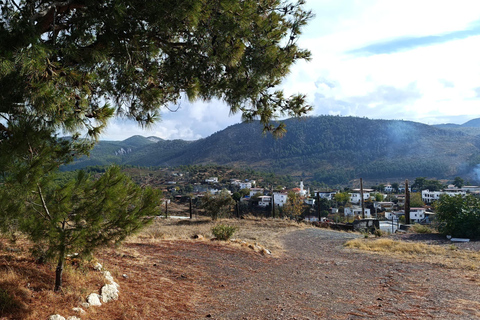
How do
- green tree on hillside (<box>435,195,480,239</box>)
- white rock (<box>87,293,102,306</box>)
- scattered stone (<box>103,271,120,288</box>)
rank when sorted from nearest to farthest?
white rock (<box>87,293,102,306</box>) → scattered stone (<box>103,271,120,288</box>) → green tree on hillside (<box>435,195,480,239</box>)

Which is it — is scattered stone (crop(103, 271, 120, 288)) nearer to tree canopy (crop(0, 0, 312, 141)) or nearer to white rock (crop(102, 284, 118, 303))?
white rock (crop(102, 284, 118, 303))

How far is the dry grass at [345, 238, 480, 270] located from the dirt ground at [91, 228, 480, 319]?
2.03 ft

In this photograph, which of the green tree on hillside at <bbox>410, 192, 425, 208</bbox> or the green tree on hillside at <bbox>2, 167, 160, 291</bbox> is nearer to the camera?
the green tree on hillside at <bbox>2, 167, 160, 291</bbox>

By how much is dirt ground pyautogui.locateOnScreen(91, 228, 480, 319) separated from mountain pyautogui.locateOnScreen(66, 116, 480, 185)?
8934 cm

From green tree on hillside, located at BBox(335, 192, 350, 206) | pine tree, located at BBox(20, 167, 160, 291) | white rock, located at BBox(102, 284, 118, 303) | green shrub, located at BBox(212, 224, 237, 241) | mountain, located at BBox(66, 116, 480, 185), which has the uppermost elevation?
mountain, located at BBox(66, 116, 480, 185)

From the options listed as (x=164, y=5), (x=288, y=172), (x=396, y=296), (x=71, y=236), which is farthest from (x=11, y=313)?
(x=288, y=172)

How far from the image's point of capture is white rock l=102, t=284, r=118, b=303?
13.7 ft

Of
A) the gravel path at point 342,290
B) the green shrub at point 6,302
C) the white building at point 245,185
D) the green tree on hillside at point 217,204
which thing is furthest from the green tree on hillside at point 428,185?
the green shrub at point 6,302

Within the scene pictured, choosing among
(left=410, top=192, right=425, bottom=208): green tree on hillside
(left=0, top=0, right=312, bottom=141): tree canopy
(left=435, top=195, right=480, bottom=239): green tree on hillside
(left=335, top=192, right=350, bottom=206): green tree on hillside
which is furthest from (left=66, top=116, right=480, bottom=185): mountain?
(left=0, top=0, right=312, bottom=141): tree canopy

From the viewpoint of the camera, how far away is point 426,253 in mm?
10195

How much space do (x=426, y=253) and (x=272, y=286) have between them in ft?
20.6

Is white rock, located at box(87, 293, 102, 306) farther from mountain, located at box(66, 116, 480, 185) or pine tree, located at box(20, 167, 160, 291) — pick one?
mountain, located at box(66, 116, 480, 185)

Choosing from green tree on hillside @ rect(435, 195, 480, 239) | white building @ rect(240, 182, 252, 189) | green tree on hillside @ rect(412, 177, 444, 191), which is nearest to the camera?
green tree on hillside @ rect(435, 195, 480, 239)

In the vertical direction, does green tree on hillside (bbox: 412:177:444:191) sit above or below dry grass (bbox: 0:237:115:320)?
below
